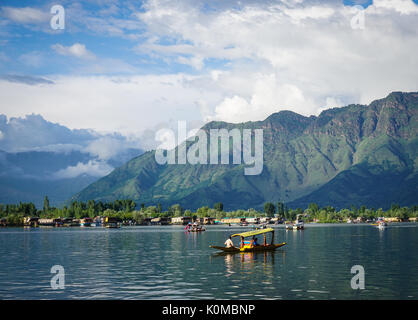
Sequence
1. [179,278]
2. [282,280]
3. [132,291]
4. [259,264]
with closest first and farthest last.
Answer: [132,291] → [282,280] → [179,278] → [259,264]

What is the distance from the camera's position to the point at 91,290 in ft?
203

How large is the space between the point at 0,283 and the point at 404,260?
73.0 meters

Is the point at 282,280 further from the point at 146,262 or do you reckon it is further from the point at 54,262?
the point at 54,262

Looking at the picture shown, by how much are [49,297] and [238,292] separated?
22986 mm

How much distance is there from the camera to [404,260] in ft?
306

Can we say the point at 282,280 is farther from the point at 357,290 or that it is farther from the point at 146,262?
the point at 146,262

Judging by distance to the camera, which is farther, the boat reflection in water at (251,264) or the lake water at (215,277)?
the boat reflection in water at (251,264)

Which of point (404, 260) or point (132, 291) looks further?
point (404, 260)

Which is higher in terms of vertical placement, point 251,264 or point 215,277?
point 215,277

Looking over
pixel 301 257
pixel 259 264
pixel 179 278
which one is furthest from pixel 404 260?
pixel 179 278

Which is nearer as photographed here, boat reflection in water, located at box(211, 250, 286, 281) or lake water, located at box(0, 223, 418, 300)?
lake water, located at box(0, 223, 418, 300)

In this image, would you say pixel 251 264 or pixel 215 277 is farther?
pixel 251 264
